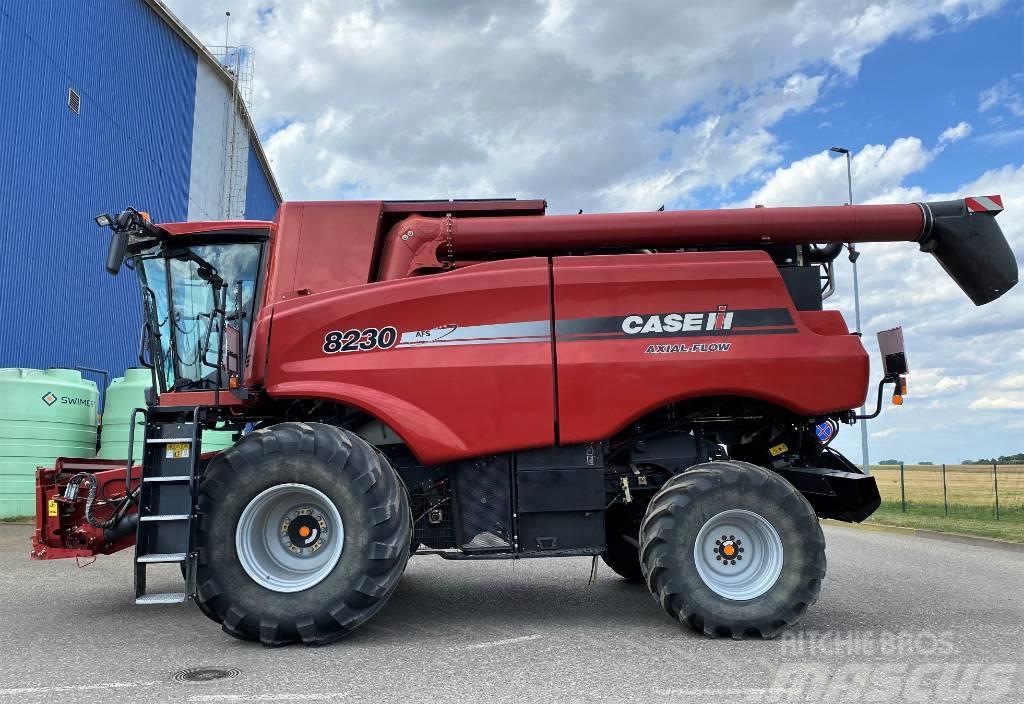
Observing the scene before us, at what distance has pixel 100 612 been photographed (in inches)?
264

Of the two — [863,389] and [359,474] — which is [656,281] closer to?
[863,389]

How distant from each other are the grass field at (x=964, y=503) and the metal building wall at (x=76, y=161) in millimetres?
18584

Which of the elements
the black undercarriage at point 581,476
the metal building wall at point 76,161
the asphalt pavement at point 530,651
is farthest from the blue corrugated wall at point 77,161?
the black undercarriage at point 581,476

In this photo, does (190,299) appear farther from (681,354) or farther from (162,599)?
(681,354)

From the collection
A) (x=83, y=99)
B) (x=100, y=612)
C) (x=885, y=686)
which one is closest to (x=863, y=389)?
(x=885, y=686)

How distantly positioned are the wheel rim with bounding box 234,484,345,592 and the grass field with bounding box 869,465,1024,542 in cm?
1157

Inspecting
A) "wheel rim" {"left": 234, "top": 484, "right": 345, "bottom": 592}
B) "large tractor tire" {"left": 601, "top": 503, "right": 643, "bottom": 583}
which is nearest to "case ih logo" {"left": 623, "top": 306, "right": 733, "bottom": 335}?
"large tractor tire" {"left": 601, "top": 503, "right": 643, "bottom": 583}

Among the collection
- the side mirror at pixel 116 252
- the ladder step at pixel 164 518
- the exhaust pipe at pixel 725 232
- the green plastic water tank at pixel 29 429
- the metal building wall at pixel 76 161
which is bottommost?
the ladder step at pixel 164 518

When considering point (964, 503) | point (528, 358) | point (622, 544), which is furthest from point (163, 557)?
point (964, 503)

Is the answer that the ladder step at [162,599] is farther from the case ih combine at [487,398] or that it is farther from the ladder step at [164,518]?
the ladder step at [164,518]

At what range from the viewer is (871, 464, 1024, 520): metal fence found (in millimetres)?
18062

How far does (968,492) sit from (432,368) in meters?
20.8

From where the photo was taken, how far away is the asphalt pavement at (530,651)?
4418 mm

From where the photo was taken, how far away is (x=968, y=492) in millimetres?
21594
